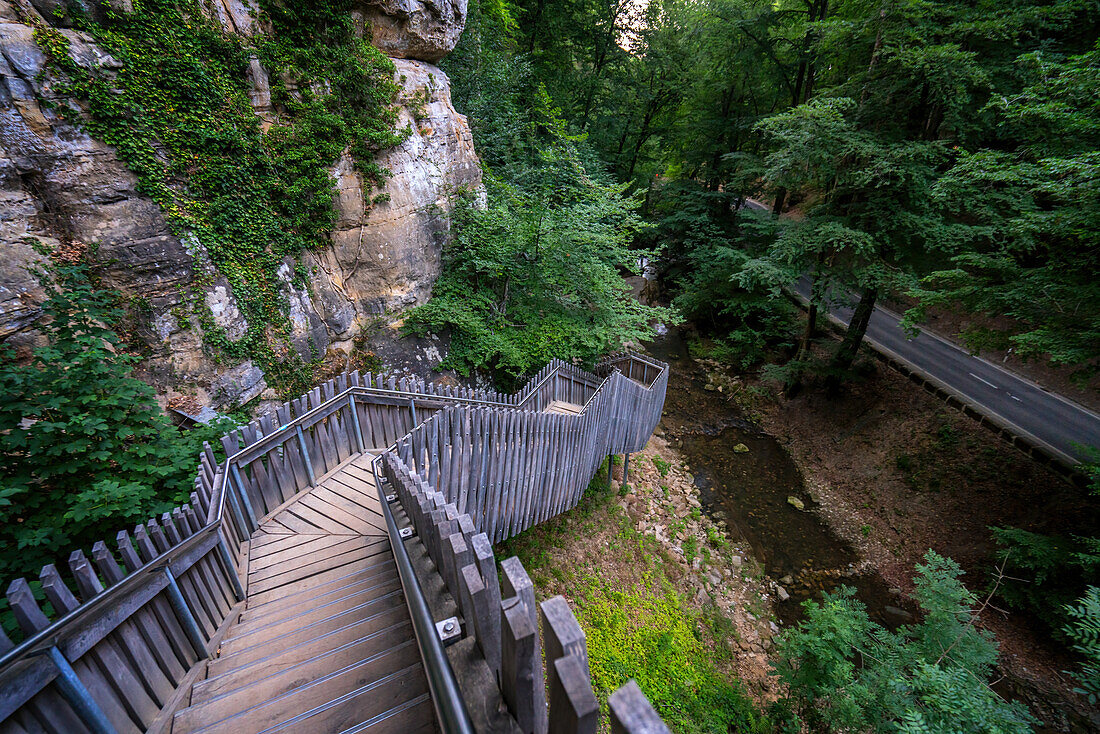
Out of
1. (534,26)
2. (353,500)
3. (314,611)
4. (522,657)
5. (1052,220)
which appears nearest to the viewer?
(522,657)

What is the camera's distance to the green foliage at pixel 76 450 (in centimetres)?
282

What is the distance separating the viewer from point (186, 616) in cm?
236

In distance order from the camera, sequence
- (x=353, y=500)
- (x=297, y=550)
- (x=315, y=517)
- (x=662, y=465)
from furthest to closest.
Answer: (x=662, y=465) < (x=353, y=500) < (x=315, y=517) < (x=297, y=550)

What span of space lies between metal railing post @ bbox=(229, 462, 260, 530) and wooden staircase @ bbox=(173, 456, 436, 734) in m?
0.13

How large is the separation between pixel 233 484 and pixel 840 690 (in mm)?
6701

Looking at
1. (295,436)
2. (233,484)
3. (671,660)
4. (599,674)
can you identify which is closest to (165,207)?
(295,436)

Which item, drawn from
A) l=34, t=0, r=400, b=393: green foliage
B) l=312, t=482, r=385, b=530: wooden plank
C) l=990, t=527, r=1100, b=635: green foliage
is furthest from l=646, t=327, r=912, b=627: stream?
l=34, t=0, r=400, b=393: green foliage

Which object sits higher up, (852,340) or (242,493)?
(242,493)

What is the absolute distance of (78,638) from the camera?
1759 mm

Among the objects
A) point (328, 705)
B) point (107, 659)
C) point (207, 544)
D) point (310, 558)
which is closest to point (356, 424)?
point (310, 558)

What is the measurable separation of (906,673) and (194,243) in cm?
1110

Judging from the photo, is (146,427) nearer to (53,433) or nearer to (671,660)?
(53,433)

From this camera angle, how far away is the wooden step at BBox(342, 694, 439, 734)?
176 cm

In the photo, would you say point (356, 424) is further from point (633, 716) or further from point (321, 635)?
point (633, 716)
